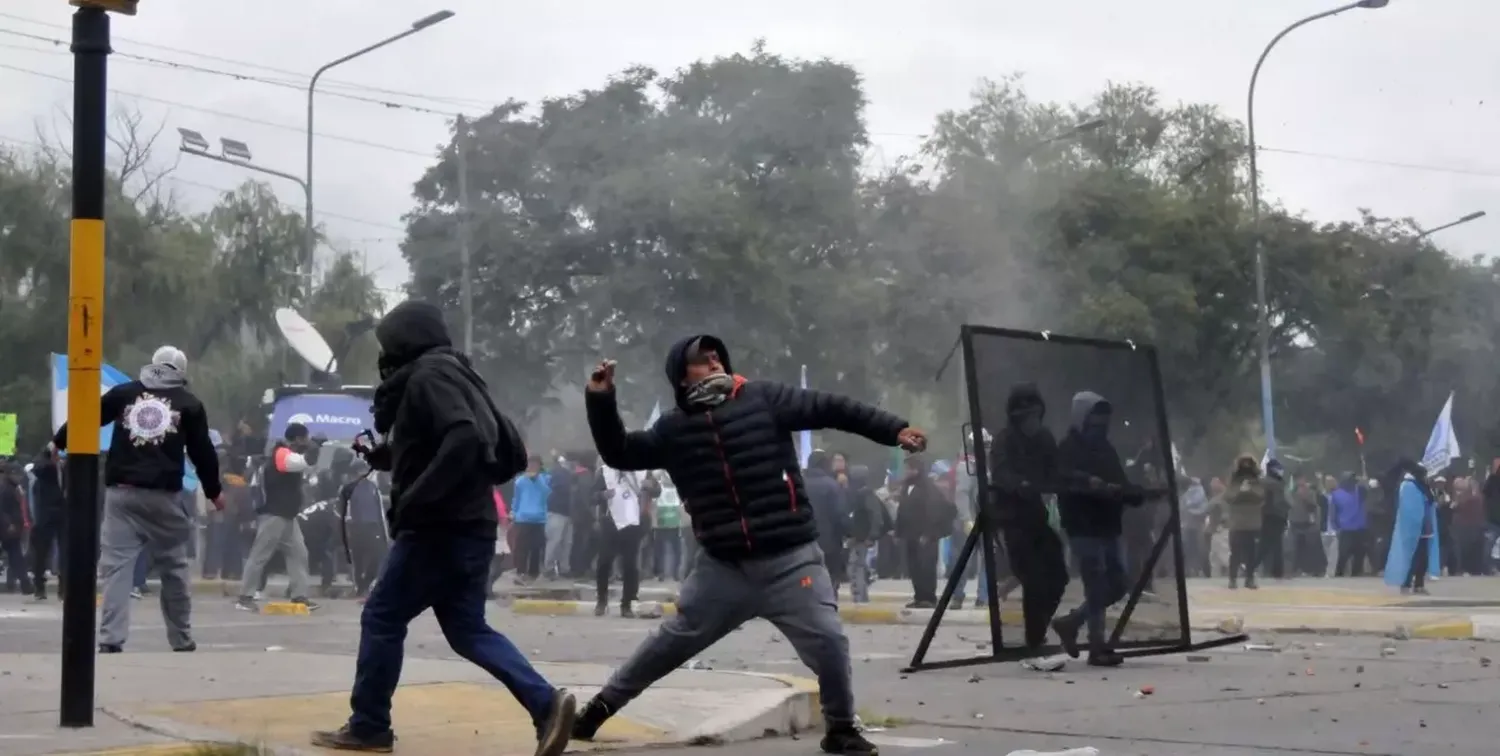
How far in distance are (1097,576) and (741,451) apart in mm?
4681

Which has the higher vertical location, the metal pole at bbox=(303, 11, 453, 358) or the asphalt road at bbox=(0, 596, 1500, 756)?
the metal pole at bbox=(303, 11, 453, 358)

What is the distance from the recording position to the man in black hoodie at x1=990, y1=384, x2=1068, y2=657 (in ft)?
35.6

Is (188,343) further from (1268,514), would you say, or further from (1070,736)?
(1070,736)

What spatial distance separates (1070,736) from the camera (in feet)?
26.7

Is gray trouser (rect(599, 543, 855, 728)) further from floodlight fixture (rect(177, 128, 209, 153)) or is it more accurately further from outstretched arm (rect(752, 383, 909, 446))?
floodlight fixture (rect(177, 128, 209, 153))

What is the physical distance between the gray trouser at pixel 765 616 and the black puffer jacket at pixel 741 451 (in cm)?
7

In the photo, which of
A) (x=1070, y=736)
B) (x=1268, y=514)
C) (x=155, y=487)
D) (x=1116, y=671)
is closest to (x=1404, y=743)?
(x=1070, y=736)

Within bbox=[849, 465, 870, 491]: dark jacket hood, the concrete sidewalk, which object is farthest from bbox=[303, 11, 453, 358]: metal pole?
the concrete sidewalk

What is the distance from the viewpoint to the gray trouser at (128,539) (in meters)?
10.5

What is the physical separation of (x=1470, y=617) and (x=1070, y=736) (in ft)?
32.1

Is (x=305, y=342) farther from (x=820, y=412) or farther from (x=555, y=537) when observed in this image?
(x=820, y=412)

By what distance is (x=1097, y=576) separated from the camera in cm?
1135

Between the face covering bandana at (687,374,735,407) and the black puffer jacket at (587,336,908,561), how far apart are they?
0.08 ft

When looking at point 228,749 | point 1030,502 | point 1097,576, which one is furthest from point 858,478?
point 228,749
